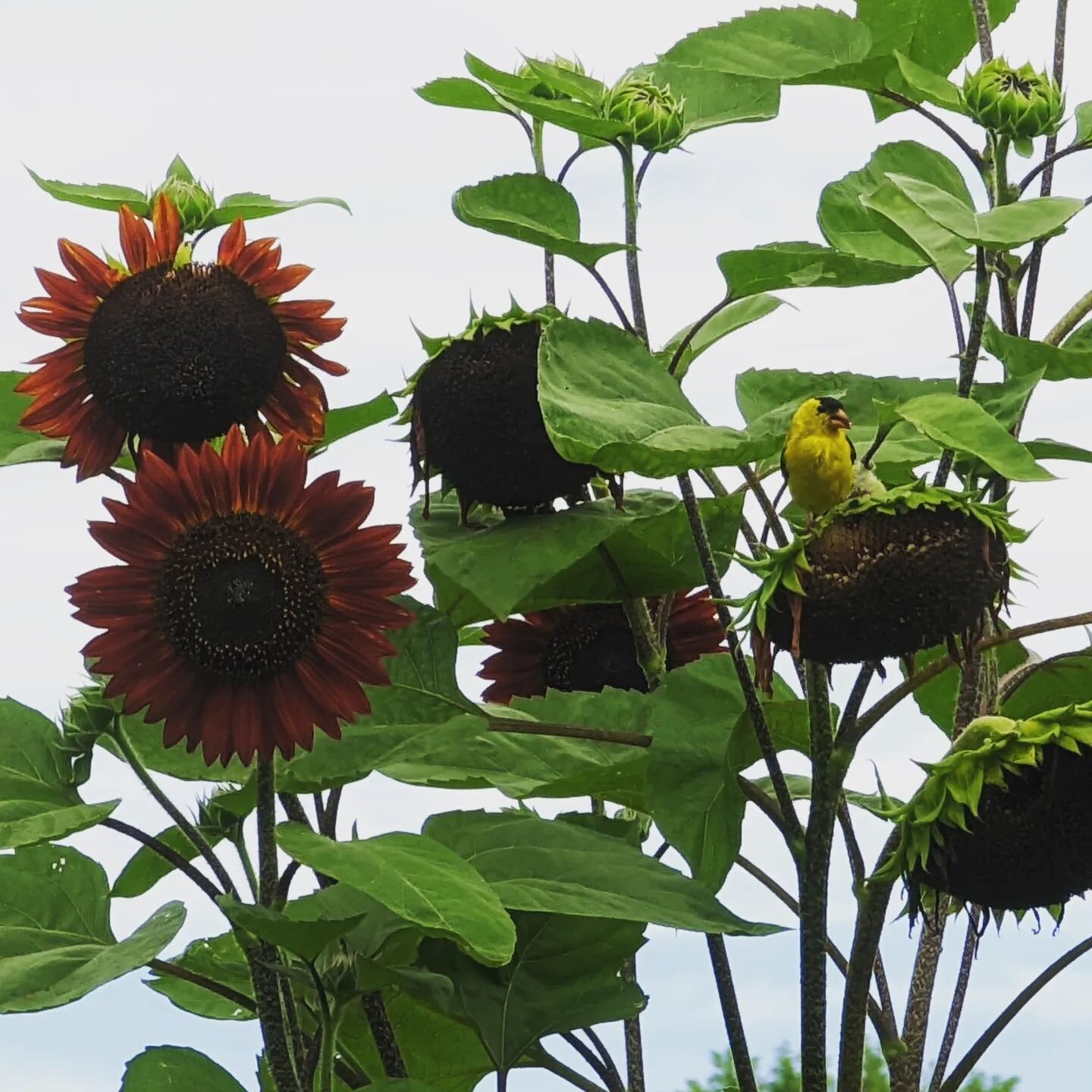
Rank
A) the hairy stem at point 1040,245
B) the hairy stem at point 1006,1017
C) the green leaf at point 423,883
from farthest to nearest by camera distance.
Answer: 1. the hairy stem at point 1040,245
2. the hairy stem at point 1006,1017
3. the green leaf at point 423,883

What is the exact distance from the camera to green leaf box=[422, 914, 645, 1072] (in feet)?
2.88

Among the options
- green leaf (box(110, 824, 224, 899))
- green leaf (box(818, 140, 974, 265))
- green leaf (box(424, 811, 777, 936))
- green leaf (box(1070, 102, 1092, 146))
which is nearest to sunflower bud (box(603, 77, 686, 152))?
green leaf (box(818, 140, 974, 265))

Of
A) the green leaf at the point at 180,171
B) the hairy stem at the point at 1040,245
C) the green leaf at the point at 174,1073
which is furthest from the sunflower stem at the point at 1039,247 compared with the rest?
the green leaf at the point at 174,1073

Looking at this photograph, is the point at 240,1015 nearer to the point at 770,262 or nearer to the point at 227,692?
the point at 227,692

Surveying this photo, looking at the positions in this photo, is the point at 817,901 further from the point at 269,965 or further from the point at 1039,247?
the point at 1039,247

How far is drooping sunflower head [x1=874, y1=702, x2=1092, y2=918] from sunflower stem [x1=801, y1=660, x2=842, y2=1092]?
0.06 metres

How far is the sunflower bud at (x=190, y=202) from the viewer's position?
3.00 feet

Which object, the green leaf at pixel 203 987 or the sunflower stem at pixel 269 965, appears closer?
the sunflower stem at pixel 269 965

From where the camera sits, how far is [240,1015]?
105 centimetres

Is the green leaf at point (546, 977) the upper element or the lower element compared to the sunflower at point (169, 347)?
lower

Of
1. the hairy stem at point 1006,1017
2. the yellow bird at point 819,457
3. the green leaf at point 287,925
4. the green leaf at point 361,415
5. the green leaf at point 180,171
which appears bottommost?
the hairy stem at point 1006,1017

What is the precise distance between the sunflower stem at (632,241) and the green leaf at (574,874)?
0.23 m

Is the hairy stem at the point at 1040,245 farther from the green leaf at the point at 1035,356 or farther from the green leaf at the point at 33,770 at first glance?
the green leaf at the point at 33,770

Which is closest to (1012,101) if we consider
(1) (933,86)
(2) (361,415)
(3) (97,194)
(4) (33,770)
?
(1) (933,86)
